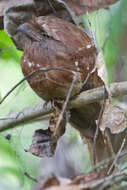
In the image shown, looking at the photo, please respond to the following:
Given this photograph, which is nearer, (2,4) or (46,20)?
(46,20)

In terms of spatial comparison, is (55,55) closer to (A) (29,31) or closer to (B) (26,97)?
(A) (29,31)

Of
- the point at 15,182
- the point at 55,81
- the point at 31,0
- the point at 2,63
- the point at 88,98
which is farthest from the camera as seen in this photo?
the point at 2,63

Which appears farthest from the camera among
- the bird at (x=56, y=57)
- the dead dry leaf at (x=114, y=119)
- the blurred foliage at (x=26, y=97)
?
the blurred foliage at (x=26, y=97)

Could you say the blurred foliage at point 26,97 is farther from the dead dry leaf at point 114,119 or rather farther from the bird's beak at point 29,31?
the dead dry leaf at point 114,119

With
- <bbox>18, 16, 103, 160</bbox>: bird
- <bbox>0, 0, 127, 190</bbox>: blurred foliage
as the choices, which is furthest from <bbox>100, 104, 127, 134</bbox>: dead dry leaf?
<bbox>0, 0, 127, 190</bbox>: blurred foliage

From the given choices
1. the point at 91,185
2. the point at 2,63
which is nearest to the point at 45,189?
the point at 91,185

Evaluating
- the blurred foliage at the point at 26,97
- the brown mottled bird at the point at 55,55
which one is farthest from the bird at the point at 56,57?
the blurred foliage at the point at 26,97

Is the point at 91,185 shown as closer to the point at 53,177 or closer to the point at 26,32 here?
the point at 53,177
